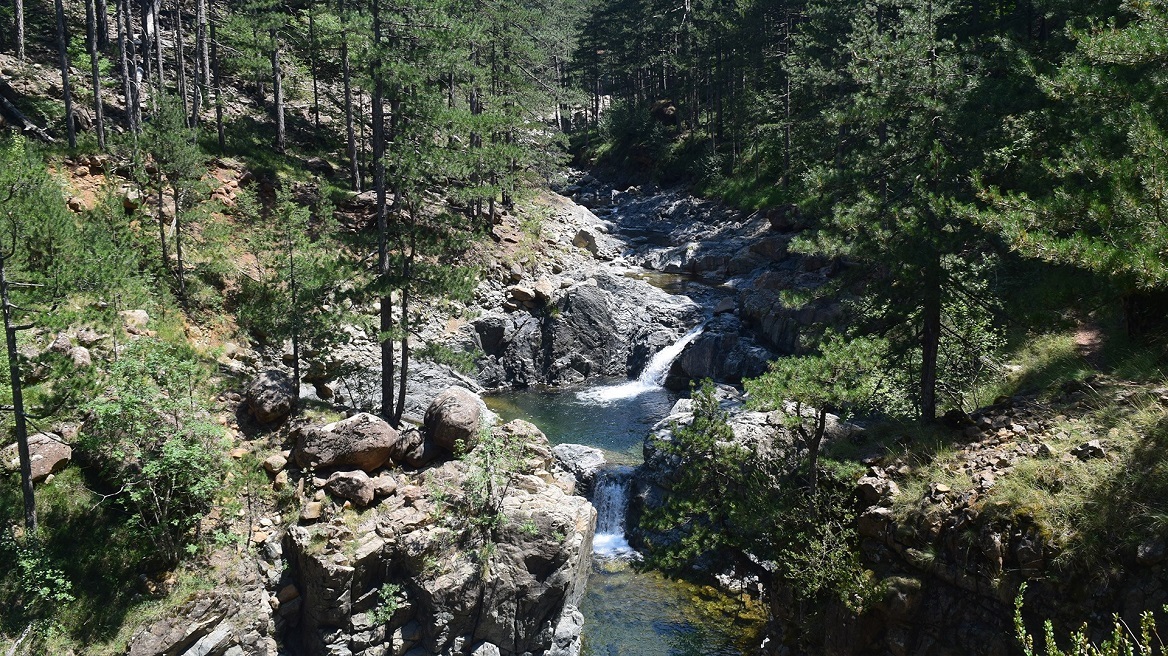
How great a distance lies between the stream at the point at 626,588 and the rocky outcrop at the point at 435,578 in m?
A: 1.37

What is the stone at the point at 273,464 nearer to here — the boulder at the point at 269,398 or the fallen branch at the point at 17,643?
the boulder at the point at 269,398

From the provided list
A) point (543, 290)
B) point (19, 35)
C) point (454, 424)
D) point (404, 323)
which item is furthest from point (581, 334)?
point (19, 35)

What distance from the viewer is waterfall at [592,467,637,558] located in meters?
19.4

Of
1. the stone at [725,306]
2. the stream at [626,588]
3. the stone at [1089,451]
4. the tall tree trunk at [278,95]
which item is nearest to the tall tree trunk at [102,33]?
the tall tree trunk at [278,95]

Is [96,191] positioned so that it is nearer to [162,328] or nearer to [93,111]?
[162,328]

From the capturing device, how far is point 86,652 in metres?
10.8

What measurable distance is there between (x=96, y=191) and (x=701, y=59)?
43.2 metres

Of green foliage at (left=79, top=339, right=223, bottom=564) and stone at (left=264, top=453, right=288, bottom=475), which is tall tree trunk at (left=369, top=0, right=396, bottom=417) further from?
green foliage at (left=79, top=339, right=223, bottom=564)

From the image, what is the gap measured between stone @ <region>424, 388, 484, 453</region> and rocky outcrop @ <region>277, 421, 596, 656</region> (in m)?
1.01

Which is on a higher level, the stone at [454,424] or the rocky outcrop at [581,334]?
the stone at [454,424]

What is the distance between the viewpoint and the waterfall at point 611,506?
63.6 ft

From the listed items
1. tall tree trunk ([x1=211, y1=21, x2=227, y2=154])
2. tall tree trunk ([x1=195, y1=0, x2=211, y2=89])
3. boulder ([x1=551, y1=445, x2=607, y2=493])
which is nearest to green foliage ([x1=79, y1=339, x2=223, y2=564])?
boulder ([x1=551, y1=445, x2=607, y2=493])

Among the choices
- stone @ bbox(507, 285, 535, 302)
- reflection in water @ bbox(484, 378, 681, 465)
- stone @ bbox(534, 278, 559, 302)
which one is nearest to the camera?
reflection in water @ bbox(484, 378, 681, 465)

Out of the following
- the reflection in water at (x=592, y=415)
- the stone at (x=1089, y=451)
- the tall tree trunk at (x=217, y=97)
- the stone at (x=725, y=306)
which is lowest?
the reflection in water at (x=592, y=415)
